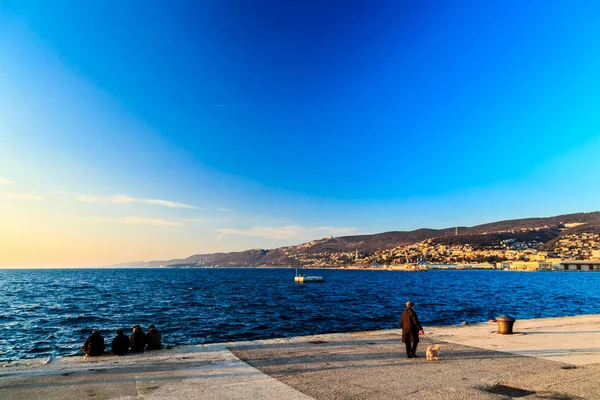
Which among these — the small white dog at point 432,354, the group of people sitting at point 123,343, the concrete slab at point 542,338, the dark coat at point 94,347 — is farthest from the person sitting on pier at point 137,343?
the concrete slab at point 542,338

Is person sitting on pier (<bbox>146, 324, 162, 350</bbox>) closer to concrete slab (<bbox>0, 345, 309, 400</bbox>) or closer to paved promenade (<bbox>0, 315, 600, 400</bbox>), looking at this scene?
paved promenade (<bbox>0, 315, 600, 400</bbox>)

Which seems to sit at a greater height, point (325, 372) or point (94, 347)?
point (94, 347)

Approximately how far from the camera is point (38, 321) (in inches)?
1318

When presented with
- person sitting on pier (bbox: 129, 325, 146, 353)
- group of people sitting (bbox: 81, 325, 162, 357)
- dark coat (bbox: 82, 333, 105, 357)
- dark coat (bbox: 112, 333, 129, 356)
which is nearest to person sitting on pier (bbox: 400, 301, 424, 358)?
group of people sitting (bbox: 81, 325, 162, 357)

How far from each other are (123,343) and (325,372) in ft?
23.7

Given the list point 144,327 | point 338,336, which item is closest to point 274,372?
point 338,336

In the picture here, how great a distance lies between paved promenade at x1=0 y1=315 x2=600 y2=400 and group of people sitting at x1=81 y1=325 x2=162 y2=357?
453 mm

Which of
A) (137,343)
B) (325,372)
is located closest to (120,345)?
(137,343)

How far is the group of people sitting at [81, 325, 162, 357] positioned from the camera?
12.5 meters

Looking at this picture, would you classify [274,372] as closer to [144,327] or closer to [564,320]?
[564,320]

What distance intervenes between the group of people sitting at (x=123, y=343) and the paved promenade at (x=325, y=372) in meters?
0.45

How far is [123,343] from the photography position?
1262 cm

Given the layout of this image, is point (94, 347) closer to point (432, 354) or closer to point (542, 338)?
point (432, 354)

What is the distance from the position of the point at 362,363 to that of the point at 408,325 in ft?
6.44
